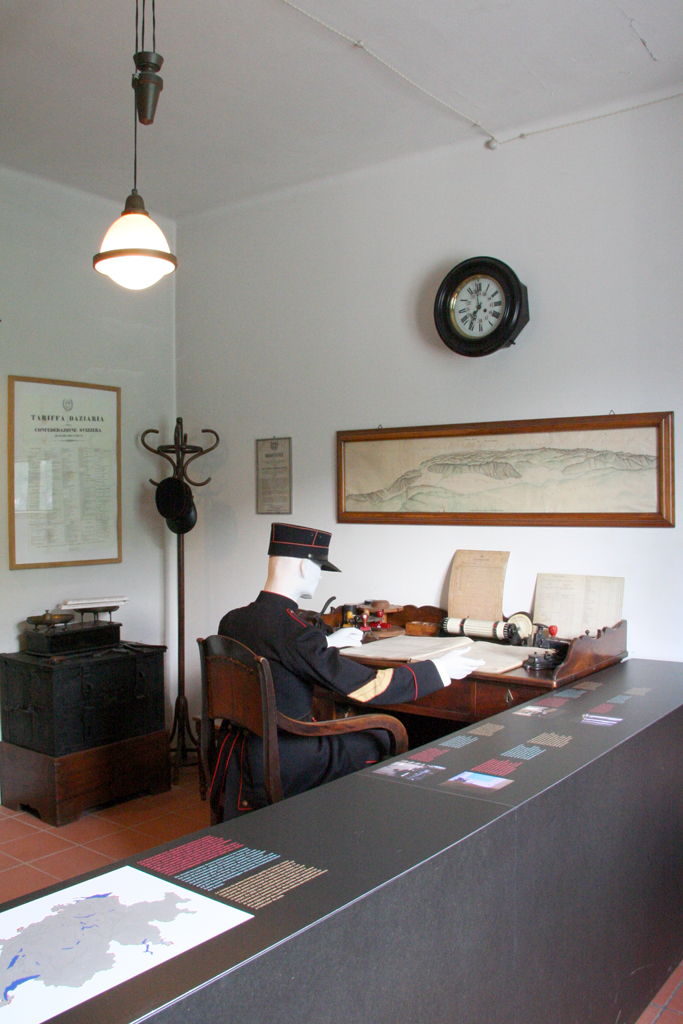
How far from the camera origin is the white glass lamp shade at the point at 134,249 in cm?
299

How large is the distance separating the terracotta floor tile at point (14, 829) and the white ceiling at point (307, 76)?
11.4 feet

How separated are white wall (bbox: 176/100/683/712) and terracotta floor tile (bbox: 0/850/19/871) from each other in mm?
1677

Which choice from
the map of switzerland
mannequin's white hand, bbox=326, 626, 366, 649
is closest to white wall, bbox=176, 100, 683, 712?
mannequin's white hand, bbox=326, 626, 366, 649

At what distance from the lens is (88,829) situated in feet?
13.6

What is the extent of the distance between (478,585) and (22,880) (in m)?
2.40

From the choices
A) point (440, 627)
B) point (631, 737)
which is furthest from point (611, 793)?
point (440, 627)

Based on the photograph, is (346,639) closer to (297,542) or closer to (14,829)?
(297,542)

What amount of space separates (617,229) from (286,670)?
2425 millimetres

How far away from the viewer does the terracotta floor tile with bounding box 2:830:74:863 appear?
3825 millimetres

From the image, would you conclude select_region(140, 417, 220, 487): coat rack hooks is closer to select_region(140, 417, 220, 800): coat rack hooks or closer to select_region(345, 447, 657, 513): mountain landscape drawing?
select_region(140, 417, 220, 800): coat rack hooks

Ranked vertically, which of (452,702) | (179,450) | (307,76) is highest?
(307,76)

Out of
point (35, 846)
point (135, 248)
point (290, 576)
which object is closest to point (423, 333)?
point (135, 248)

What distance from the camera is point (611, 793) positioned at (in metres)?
2.25

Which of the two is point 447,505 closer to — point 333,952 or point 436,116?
point 436,116
